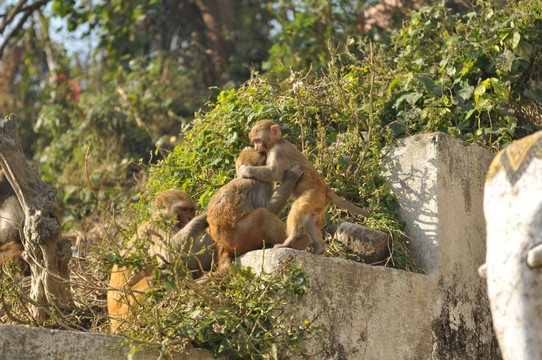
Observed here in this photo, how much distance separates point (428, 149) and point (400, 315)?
4.59 ft

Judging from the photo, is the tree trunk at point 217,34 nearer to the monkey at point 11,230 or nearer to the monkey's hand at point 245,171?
the monkey at point 11,230

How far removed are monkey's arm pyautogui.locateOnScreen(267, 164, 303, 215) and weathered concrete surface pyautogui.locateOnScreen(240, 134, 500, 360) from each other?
58 cm

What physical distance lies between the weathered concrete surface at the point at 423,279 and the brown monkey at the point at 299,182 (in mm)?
318

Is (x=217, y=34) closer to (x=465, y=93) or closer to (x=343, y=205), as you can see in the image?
(x=465, y=93)

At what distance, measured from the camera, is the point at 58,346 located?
3932 millimetres

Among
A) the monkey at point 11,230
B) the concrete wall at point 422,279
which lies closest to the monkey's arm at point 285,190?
the concrete wall at point 422,279

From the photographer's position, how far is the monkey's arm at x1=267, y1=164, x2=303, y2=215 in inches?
204

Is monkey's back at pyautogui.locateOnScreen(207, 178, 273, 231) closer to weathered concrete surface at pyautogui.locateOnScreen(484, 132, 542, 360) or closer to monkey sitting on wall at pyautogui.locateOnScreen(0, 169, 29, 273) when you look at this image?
weathered concrete surface at pyautogui.locateOnScreen(484, 132, 542, 360)

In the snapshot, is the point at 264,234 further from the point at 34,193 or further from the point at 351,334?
the point at 34,193

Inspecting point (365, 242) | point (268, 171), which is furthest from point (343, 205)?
point (268, 171)

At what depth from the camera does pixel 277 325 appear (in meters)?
4.34

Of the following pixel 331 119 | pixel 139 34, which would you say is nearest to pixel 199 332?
pixel 331 119

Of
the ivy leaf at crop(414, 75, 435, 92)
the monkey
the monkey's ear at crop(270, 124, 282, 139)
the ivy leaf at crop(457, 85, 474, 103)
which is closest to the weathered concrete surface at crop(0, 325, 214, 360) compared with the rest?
the monkey's ear at crop(270, 124, 282, 139)

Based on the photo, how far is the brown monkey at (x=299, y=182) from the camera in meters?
4.97
